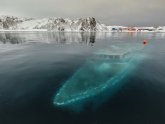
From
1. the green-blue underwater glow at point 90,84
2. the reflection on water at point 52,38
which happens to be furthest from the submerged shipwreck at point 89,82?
the reflection on water at point 52,38

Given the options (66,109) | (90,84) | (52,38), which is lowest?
(66,109)

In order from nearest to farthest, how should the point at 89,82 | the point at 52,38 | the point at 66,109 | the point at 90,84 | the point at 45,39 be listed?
the point at 66,109
the point at 90,84
the point at 89,82
the point at 45,39
the point at 52,38

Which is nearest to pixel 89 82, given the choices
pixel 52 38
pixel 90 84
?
pixel 90 84

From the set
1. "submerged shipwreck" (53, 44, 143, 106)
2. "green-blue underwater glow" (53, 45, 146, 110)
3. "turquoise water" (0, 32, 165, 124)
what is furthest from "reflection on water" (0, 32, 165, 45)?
"turquoise water" (0, 32, 165, 124)

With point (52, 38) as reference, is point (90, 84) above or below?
below

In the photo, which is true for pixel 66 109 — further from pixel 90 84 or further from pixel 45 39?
pixel 45 39

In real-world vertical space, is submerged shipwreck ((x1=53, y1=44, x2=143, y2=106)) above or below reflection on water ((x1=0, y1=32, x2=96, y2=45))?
below

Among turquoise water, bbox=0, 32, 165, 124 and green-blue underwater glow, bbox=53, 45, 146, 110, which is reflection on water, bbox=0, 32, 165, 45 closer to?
green-blue underwater glow, bbox=53, 45, 146, 110

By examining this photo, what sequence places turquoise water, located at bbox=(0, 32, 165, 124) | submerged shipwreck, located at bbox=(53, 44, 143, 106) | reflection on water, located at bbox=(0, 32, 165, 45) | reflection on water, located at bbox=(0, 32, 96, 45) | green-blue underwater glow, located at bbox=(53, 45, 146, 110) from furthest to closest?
reflection on water, located at bbox=(0, 32, 165, 45)
reflection on water, located at bbox=(0, 32, 96, 45)
submerged shipwreck, located at bbox=(53, 44, 143, 106)
green-blue underwater glow, located at bbox=(53, 45, 146, 110)
turquoise water, located at bbox=(0, 32, 165, 124)

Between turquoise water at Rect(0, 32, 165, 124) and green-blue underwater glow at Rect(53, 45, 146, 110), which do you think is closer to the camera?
turquoise water at Rect(0, 32, 165, 124)

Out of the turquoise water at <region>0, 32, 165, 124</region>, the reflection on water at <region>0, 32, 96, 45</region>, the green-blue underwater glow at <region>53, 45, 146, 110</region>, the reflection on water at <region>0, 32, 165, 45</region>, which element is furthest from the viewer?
the reflection on water at <region>0, 32, 165, 45</region>

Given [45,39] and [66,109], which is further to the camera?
[45,39]

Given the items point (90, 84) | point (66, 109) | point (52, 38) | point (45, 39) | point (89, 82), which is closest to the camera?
point (66, 109)
